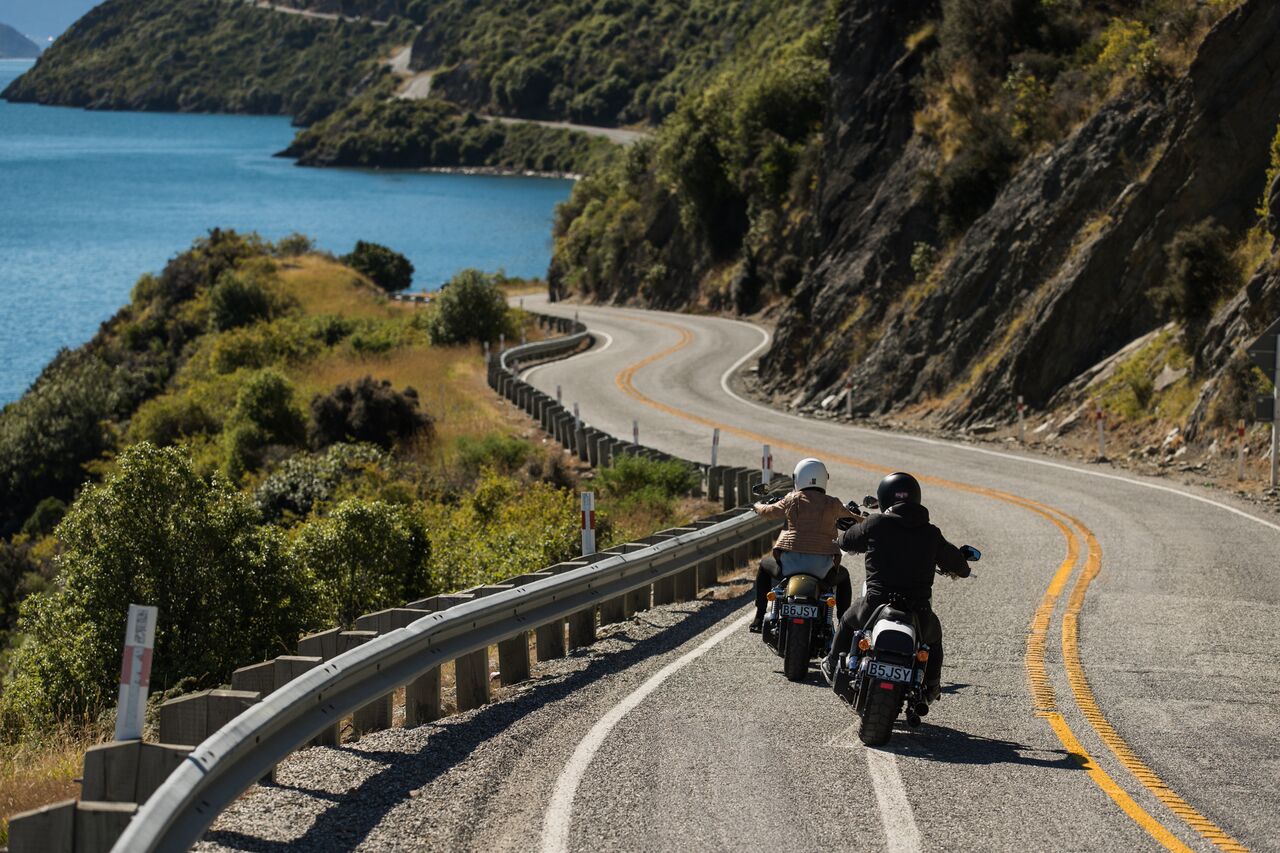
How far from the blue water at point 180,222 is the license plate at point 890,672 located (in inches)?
2469

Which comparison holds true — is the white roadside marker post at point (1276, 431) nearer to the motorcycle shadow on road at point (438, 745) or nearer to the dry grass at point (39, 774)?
the motorcycle shadow on road at point (438, 745)

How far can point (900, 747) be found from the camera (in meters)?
8.80

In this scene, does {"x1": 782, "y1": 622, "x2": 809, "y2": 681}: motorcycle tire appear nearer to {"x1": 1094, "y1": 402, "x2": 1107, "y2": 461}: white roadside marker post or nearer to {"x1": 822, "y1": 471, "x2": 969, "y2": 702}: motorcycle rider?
{"x1": 822, "y1": 471, "x2": 969, "y2": 702}: motorcycle rider

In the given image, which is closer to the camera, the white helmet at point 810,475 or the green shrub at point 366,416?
the white helmet at point 810,475

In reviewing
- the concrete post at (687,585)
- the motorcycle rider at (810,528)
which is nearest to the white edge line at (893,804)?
the motorcycle rider at (810,528)

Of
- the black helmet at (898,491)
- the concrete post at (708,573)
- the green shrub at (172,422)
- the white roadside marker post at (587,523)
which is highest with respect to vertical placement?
the black helmet at (898,491)

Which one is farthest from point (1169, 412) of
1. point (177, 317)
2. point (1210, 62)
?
point (177, 317)

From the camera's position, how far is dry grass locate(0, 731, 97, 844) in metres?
7.25

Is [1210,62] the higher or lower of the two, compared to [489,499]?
higher

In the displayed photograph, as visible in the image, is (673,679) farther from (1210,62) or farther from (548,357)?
(548,357)

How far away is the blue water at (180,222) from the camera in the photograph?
302 ft

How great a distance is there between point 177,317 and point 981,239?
38.8 meters

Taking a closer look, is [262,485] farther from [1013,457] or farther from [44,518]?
[1013,457]

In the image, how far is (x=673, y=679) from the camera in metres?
10.6
